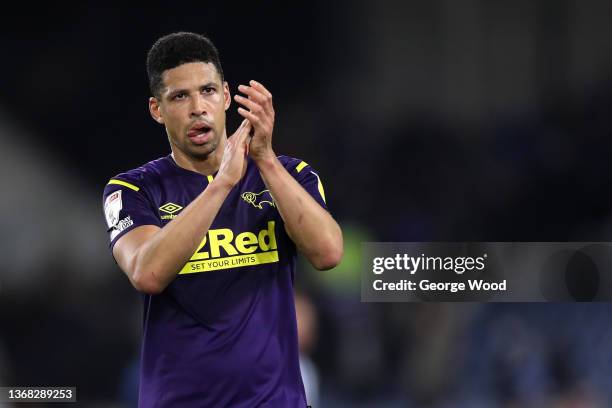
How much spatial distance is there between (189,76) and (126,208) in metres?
0.39

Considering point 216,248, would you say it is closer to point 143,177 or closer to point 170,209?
point 170,209

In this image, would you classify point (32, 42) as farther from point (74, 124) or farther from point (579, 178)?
point (579, 178)

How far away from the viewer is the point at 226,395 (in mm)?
2178

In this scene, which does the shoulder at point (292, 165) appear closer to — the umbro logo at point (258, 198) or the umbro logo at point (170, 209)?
the umbro logo at point (258, 198)

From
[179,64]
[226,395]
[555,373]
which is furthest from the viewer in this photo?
[555,373]

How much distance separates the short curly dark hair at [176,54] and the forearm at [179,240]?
451 mm

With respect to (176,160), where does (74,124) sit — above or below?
above

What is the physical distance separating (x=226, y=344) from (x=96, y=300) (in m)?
2.12

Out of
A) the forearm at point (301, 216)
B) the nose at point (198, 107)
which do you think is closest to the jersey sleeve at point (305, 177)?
the forearm at point (301, 216)

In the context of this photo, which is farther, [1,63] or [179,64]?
[1,63]

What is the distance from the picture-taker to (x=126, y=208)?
2.28 m

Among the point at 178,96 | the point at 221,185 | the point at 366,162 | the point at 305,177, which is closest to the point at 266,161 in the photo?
the point at 221,185

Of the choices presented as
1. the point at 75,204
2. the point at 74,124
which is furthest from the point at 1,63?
the point at 75,204

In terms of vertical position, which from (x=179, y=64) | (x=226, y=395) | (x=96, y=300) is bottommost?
(x=226, y=395)
